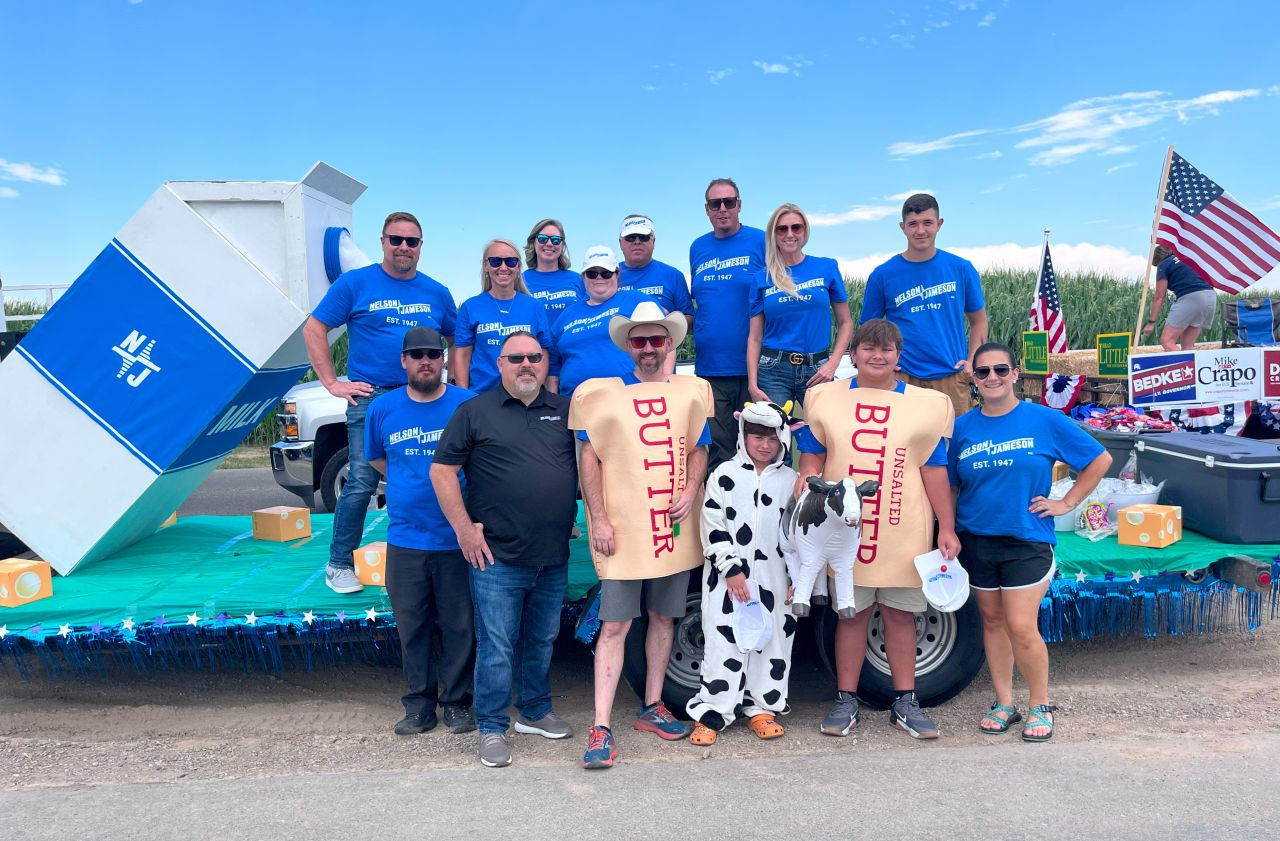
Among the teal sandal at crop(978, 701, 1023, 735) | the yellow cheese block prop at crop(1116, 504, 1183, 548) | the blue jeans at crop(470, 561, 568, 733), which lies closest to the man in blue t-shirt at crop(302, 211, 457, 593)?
the blue jeans at crop(470, 561, 568, 733)

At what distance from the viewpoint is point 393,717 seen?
14.8 ft

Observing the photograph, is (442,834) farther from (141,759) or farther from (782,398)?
(782,398)

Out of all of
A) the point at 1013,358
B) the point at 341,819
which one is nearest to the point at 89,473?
the point at 341,819

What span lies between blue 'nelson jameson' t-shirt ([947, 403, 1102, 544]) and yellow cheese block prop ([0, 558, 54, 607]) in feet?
15.0

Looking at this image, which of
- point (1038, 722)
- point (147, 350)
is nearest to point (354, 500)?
point (147, 350)

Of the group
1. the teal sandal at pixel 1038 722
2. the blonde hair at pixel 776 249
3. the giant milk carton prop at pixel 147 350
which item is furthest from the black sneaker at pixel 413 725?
the blonde hair at pixel 776 249

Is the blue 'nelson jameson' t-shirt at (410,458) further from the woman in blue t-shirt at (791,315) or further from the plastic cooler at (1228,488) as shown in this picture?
the plastic cooler at (1228,488)

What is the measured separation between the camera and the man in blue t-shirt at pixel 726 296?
515 cm

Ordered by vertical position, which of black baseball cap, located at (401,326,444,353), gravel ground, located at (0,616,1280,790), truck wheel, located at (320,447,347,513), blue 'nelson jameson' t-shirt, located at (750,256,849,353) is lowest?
gravel ground, located at (0,616,1280,790)

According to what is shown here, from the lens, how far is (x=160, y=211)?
503 centimetres

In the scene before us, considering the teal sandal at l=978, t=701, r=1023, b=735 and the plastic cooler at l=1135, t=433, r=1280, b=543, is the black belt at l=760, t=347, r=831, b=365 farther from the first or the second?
the plastic cooler at l=1135, t=433, r=1280, b=543

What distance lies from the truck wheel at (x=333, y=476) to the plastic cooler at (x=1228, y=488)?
627 centimetres

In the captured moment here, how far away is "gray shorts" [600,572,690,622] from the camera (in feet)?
12.9

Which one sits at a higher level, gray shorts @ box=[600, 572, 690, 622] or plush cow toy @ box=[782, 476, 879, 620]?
plush cow toy @ box=[782, 476, 879, 620]
